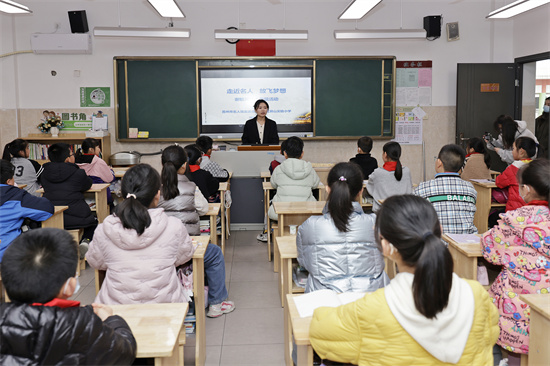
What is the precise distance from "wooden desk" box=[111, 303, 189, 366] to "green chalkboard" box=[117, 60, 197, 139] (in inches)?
233

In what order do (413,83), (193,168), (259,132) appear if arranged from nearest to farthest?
1. (193,168)
2. (259,132)
3. (413,83)

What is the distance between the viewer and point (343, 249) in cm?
244

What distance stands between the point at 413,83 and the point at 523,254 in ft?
19.0

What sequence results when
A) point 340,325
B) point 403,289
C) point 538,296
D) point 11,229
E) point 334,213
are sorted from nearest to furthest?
point 403,289 → point 340,325 → point 538,296 → point 334,213 → point 11,229

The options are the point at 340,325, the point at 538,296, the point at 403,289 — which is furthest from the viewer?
the point at 538,296

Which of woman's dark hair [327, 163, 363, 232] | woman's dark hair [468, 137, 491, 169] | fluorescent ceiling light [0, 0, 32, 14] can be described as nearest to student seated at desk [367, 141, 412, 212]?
woman's dark hair [468, 137, 491, 169]

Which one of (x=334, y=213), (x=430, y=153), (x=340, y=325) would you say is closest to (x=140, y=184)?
(x=334, y=213)

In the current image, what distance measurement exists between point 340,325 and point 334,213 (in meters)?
0.99

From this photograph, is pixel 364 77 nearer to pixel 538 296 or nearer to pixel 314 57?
pixel 314 57

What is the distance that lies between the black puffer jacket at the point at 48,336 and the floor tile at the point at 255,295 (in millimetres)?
2423

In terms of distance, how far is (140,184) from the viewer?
99.5 inches

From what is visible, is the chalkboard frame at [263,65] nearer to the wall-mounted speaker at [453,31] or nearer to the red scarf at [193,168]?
the wall-mounted speaker at [453,31]

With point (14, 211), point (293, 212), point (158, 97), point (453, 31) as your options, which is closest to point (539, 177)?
point (293, 212)

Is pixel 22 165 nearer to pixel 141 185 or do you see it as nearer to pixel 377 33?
pixel 141 185
